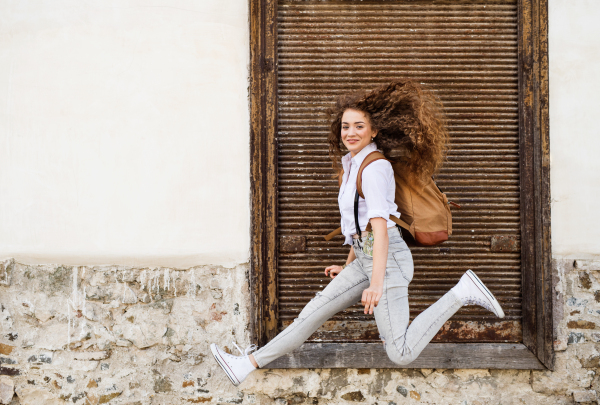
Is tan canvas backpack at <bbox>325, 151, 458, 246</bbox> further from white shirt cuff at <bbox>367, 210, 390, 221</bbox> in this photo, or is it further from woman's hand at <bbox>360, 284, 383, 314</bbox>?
woman's hand at <bbox>360, 284, 383, 314</bbox>

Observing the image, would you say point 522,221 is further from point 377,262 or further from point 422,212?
point 377,262

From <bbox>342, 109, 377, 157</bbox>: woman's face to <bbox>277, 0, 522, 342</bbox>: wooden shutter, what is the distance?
80 cm

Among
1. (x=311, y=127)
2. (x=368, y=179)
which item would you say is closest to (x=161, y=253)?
(x=311, y=127)

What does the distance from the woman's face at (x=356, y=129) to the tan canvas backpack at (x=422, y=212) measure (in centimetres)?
11

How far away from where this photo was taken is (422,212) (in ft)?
8.54

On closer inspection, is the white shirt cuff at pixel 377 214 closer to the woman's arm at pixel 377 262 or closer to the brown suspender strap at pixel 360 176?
the woman's arm at pixel 377 262

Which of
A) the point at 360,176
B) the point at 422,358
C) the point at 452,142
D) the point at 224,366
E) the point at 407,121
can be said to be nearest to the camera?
the point at 360,176

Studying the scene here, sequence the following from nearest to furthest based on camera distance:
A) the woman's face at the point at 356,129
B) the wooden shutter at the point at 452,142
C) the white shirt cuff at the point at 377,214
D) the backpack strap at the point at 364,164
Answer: the white shirt cuff at the point at 377,214
the backpack strap at the point at 364,164
the woman's face at the point at 356,129
the wooden shutter at the point at 452,142

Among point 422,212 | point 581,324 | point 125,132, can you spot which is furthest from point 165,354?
point 581,324

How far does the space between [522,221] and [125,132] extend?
3099mm

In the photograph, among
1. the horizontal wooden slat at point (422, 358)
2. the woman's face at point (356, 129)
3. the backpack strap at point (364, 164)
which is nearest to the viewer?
the backpack strap at point (364, 164)

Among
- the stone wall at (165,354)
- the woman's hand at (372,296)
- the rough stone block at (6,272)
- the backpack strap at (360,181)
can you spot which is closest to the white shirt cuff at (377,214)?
the backpack strap at (360,181)

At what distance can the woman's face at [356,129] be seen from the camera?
102 inches

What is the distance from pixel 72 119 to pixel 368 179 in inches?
92.9
